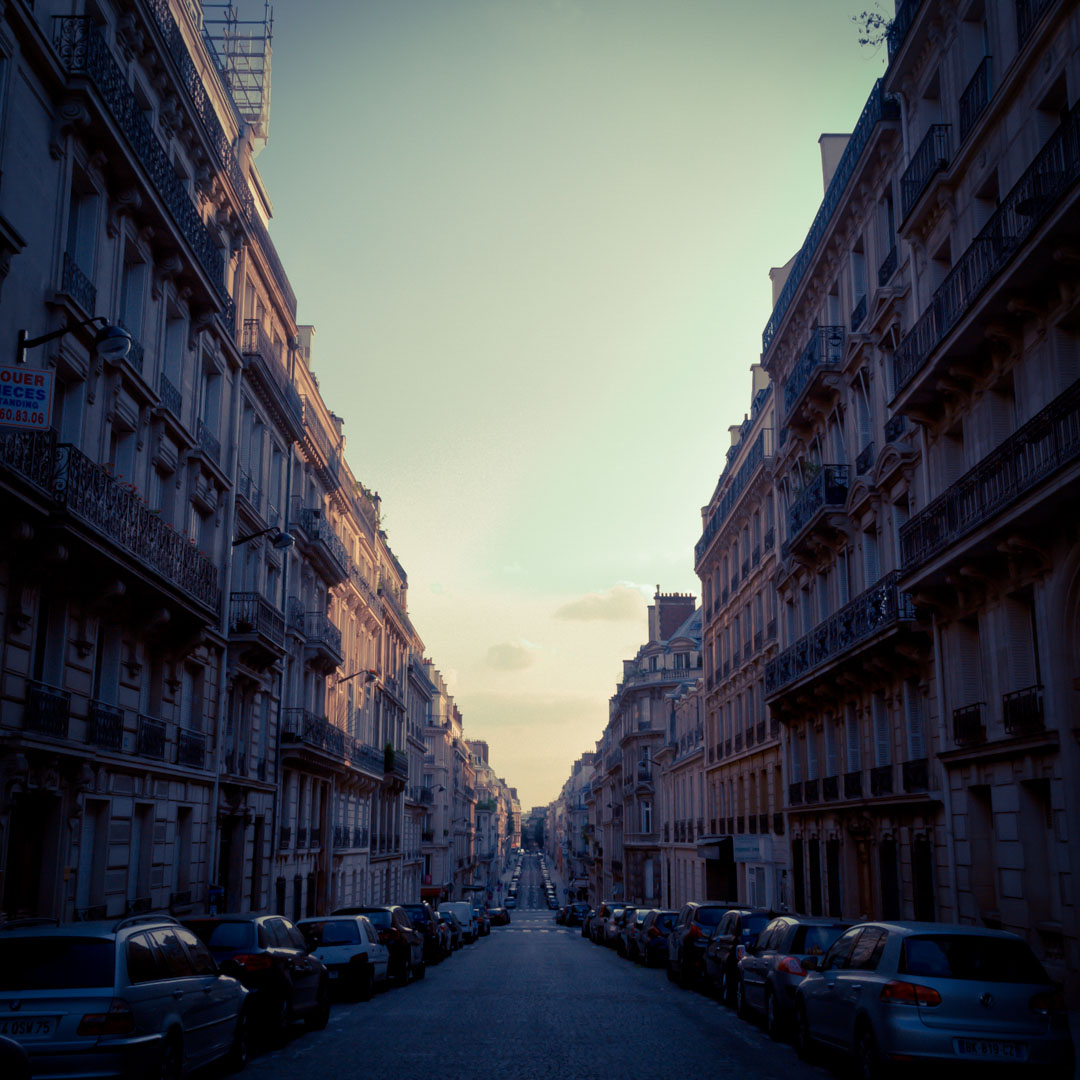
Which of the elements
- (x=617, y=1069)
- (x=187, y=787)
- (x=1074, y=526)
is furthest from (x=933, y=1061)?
(x=187, y=787)

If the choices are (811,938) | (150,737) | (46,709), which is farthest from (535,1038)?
(150,737)

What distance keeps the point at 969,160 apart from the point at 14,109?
14881 millimetres

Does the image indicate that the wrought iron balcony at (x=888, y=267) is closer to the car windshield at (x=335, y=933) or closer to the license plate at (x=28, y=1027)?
the car windshield at (x=335, y=933)

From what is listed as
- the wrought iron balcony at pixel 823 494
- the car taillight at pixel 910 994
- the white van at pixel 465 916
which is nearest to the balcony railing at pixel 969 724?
the wrought iron balcony at pixel 823 494

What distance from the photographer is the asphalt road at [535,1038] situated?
12.8m

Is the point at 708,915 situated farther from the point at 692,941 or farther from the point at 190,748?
the point at 190,748

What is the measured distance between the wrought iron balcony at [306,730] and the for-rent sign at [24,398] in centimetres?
2324

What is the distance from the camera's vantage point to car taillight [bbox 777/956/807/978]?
15.5 m

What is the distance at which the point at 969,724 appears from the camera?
2069cm

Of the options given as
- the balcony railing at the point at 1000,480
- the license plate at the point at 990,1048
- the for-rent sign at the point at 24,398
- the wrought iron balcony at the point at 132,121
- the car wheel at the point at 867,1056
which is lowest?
the car wheel at the point at 867,1056

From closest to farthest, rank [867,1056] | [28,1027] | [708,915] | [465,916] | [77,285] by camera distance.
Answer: [28,1027] → [867,1056] → [77,285] → [708,915] → [465,916]

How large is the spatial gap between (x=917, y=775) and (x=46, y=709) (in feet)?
52.1

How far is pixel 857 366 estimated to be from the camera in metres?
28.8

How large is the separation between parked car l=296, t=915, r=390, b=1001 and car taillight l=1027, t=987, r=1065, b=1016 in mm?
12540
